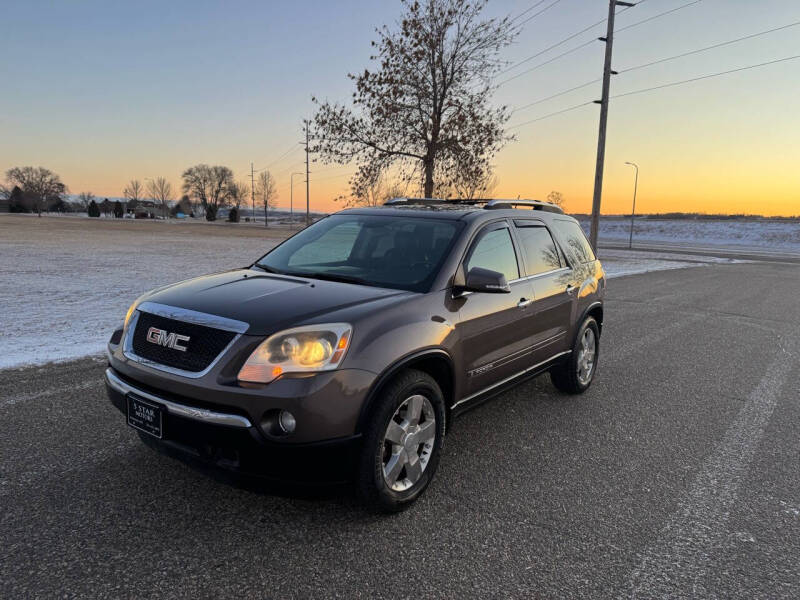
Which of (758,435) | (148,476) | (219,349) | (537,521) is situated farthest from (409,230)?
(758,435)

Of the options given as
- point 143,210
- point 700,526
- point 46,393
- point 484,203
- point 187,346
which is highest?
point 143,210

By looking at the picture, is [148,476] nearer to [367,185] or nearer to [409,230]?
[409,230]

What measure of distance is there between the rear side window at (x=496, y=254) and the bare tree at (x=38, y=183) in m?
119

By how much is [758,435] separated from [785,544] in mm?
1713

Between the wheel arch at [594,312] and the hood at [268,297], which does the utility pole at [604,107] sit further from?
the hood at [268,297]

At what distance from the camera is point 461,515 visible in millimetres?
2982

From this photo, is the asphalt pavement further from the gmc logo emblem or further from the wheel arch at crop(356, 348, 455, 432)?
the gmc logo emblem

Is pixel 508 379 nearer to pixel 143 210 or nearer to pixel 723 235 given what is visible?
pixel 723 235

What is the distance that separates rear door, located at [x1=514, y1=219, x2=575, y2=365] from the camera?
4238 millimetres

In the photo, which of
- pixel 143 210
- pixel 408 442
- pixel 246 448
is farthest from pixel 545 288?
pixel 143 210

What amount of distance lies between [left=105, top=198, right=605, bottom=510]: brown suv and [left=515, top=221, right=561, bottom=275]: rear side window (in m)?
0.04

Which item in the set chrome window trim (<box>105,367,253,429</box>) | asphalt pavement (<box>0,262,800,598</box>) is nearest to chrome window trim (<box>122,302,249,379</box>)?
chrome window trim (<box>105,367,253,429</box>)

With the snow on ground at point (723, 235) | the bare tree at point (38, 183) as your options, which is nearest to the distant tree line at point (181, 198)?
the bare tree at point (38, 183)

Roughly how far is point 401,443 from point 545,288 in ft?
6.70
